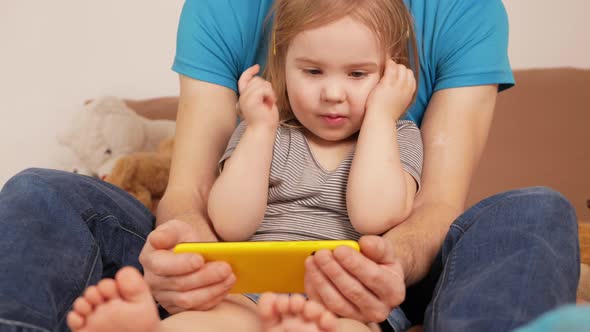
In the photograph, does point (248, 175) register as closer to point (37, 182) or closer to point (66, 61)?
point (37, 182)

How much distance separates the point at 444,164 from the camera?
1.17 meters

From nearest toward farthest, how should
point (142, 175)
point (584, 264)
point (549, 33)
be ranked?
point (584, 264) < point (142, 175) < point (549, 33)

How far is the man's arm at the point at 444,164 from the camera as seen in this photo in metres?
1.02

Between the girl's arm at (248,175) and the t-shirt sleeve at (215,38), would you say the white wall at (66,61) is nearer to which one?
the t-shirt sleeve at (215,38)

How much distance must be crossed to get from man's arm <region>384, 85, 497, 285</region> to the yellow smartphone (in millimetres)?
194

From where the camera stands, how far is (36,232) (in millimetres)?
901

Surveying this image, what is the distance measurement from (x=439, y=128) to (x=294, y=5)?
317 millimetres

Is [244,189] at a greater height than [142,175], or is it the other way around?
[244,189]

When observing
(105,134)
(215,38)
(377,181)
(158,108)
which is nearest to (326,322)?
(377,181)

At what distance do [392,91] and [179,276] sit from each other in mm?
430

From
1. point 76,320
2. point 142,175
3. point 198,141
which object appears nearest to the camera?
point 76,320

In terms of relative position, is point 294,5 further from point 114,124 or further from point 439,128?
point 114,124

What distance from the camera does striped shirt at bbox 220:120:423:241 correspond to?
1067 millimetres

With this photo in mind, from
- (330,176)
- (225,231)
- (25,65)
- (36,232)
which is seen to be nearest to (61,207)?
(36,232)
